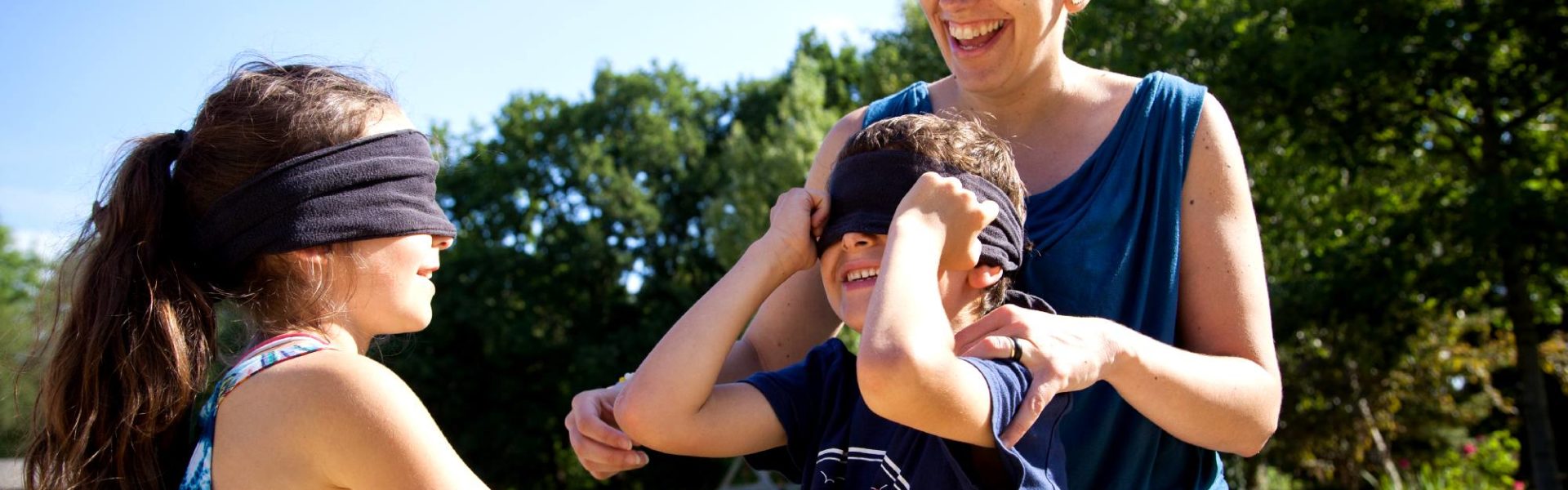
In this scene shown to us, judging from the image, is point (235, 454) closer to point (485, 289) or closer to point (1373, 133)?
point (1373, 133)

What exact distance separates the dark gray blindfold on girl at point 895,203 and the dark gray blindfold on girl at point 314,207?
812 millimetres

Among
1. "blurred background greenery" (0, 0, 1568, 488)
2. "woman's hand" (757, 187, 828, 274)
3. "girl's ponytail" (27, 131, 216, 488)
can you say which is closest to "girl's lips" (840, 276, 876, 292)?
"woman's hand" (757, 187, 828, 274)

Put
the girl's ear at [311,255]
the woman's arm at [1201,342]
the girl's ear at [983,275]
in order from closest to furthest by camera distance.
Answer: the woman's arm at [1201,342] → the girl's ear at [311,255] → the girl's ear at [983,275]

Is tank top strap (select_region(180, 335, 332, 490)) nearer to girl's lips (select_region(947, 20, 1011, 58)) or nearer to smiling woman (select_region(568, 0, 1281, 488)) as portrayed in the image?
smiling woman (select_region(568, 0, 1281, 488))

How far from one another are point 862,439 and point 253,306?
1.16m

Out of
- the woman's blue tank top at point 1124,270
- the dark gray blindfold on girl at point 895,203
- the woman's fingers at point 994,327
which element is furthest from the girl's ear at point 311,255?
the woman's blue tank top at point 1124,270

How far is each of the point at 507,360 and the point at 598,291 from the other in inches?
105

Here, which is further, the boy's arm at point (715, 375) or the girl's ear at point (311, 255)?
the boy's arm at point (715, 375)

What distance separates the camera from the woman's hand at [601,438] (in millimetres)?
2594

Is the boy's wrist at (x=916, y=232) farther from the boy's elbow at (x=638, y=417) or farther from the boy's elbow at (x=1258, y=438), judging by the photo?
the boy's elbow at (x=1258, y=438)

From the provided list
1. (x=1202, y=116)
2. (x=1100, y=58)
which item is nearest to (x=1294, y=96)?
(x=1100, y=58)

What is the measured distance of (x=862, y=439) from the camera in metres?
2.58

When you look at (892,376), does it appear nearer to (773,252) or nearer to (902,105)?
Answer: (773,252)

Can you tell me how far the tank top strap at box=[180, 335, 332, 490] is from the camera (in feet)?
7.13
